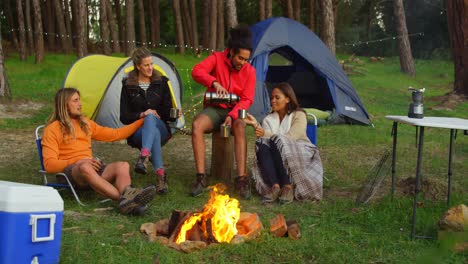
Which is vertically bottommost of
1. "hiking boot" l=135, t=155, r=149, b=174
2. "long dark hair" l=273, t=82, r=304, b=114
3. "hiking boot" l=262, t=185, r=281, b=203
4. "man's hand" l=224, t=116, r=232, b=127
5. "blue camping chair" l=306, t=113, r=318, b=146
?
"hiking boot" l=262, t=185, r=281, b=203

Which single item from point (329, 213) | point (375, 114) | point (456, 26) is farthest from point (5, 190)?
point (456, 26)

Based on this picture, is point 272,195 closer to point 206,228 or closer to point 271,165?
point 271,165

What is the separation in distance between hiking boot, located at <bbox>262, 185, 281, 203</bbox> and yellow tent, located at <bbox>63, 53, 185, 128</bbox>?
10.3ft

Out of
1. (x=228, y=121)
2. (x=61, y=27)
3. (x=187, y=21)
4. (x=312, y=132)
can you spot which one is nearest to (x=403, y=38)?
(x=187, y=21)

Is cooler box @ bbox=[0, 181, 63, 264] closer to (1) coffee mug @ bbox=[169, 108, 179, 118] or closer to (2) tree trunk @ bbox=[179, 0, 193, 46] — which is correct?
(1) coffee mug @ bbox=[169, 108, 179, 118]

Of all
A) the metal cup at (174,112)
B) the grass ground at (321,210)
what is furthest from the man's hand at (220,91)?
the grass ground at (321,210)

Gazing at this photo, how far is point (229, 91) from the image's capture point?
4711mm

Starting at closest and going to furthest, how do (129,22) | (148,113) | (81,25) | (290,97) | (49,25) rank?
(148,113) < (290,97) < (81,25) < (129,22) < (49,25)

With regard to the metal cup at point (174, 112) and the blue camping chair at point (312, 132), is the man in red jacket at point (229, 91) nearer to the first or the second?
the metal cup at point (174, 112)

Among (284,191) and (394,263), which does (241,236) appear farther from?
(284,191)

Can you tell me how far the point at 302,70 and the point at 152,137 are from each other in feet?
15.9

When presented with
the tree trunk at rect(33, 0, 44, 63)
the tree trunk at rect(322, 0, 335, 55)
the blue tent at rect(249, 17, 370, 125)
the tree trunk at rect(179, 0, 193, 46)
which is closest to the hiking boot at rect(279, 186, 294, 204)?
the blue tent at rect(249, 17, 370, 125)

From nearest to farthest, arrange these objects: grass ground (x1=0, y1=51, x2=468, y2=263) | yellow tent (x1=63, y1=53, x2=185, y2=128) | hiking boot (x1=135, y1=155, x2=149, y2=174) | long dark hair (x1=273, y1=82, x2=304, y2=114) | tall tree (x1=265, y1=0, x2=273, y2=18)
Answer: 1. grass ground (x1=0, y1=51, x2=468, y2=263)
2. hiking boot (x1=135, y1=155, x2=149, y2=174)
3. long dark hair (x1=273, y1=82, x2=304, y2=114)
4. yellow tent (x1=63, y1=53, x2=185, y2=128)
5. tall tree (x1=265, y1=0, x2=273, y2=18)

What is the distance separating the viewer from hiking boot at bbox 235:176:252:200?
4.27 m
